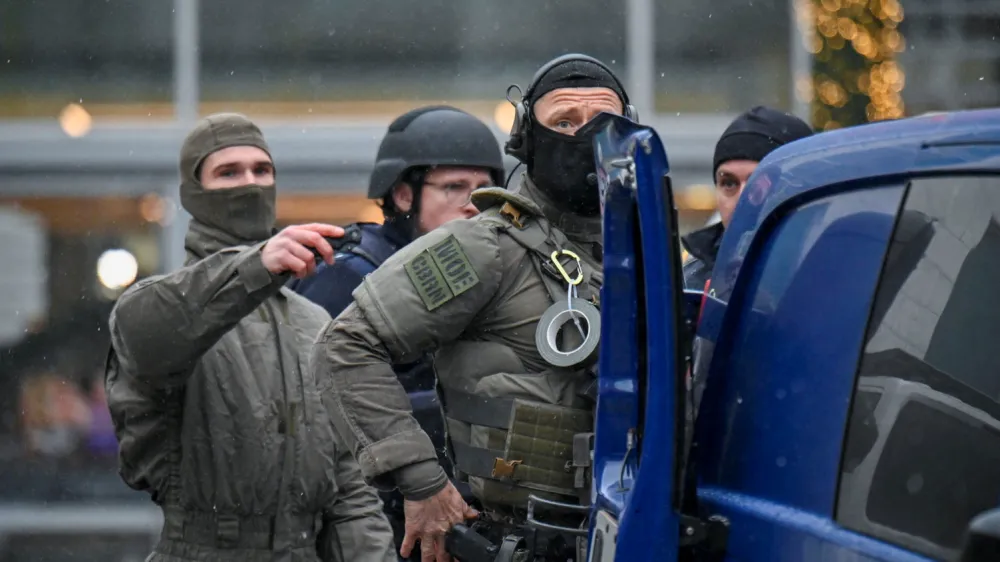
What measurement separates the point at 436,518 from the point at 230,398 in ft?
3.36

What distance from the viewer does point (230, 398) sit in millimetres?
4355

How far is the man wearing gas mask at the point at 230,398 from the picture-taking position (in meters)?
4.08

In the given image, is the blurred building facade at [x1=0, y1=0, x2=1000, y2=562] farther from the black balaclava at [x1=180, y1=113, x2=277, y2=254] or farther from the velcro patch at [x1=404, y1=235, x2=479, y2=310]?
the velcro patch at [x1=404, y1=235, x2=479, y2=310]

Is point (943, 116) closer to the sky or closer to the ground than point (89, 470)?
closer to the sky

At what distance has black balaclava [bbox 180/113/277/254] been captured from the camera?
4.57 m

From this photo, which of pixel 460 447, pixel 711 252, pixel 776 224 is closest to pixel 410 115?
pixel 711 252

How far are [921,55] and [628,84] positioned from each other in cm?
183

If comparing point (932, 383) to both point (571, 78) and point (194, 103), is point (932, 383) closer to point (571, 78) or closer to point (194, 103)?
point (571, 78)

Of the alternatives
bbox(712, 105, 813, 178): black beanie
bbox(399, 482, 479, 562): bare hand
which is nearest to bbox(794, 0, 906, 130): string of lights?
bbox(712, 105, 813, 178): black beanie

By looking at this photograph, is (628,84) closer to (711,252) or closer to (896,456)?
(711,252)

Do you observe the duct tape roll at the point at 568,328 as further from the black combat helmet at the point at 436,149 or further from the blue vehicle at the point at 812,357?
the black combat helmet at the point at 436,149

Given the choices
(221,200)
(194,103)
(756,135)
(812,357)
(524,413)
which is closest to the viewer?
(812,357)

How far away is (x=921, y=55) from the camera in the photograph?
30.2 feet

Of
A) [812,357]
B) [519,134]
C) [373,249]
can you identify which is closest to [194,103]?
[373,249]
